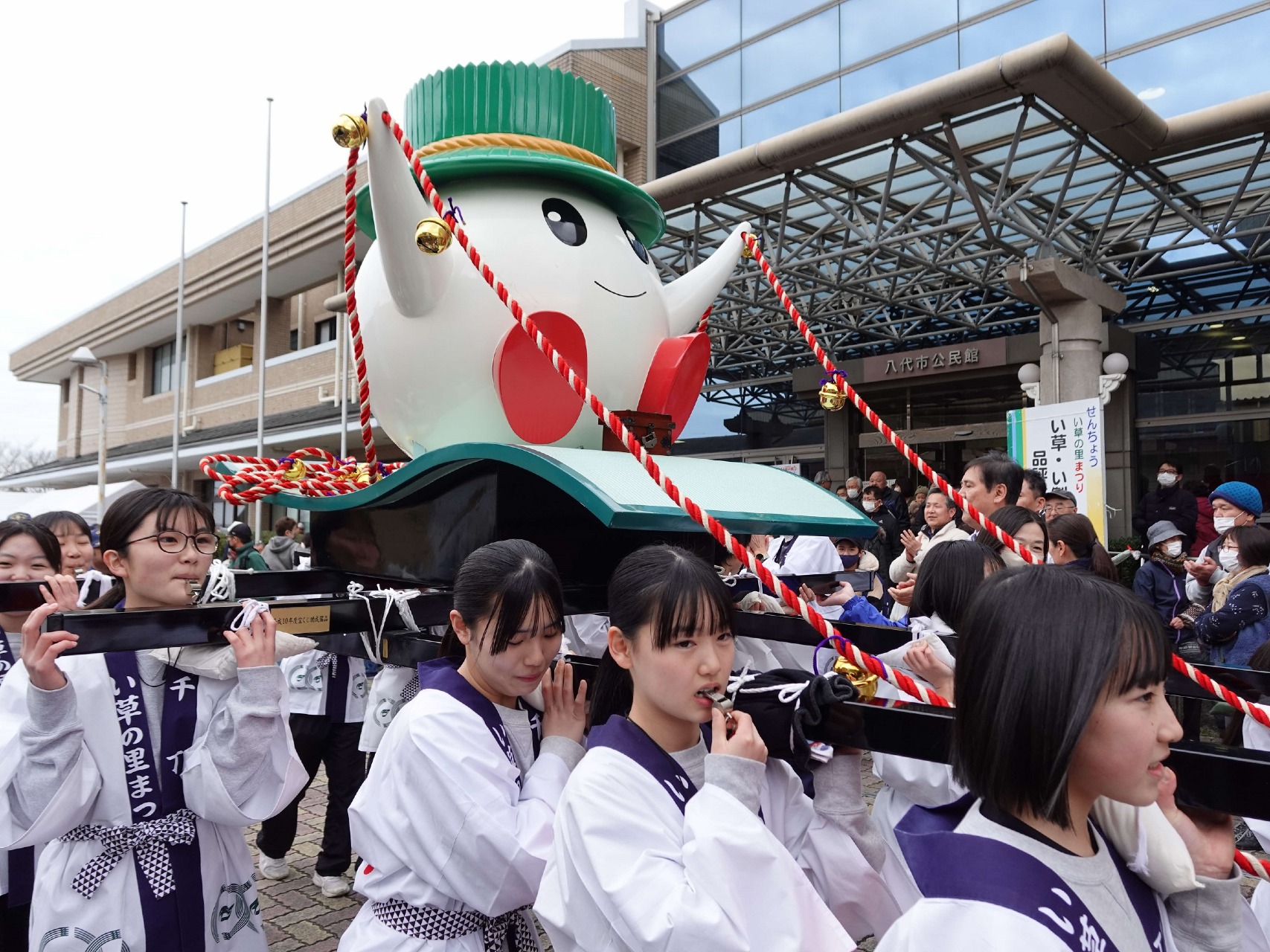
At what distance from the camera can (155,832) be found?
6.87 ft

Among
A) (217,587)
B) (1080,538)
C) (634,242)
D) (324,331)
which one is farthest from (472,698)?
(324,331)

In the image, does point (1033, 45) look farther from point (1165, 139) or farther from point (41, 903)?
point (41, 903)

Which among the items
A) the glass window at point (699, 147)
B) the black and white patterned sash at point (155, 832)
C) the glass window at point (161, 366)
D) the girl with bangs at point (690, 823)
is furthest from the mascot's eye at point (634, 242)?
the glass window at point (161, 366)

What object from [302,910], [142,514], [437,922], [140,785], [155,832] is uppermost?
[142,514]

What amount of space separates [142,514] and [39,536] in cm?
134

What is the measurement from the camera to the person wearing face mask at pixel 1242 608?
481 centimetres

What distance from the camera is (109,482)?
2800 centimetres

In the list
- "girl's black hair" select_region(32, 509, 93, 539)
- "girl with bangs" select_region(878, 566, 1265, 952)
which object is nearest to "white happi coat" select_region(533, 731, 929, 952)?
"girl with bangs" select_region(878, 566, 1265, 952)

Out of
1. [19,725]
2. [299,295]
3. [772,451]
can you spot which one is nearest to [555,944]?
[19,725]

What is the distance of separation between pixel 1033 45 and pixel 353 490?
6.96 m

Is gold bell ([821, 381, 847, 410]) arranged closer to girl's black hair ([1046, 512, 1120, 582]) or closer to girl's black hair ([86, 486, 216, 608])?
girl's black hair ([1046, 512, 1120, 582])

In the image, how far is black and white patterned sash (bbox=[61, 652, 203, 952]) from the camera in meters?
2.07

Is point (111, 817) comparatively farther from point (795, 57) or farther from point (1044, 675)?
point (795, 57)

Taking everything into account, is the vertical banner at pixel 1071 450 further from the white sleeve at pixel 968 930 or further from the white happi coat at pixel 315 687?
the white sleeve at pixel 968 930
